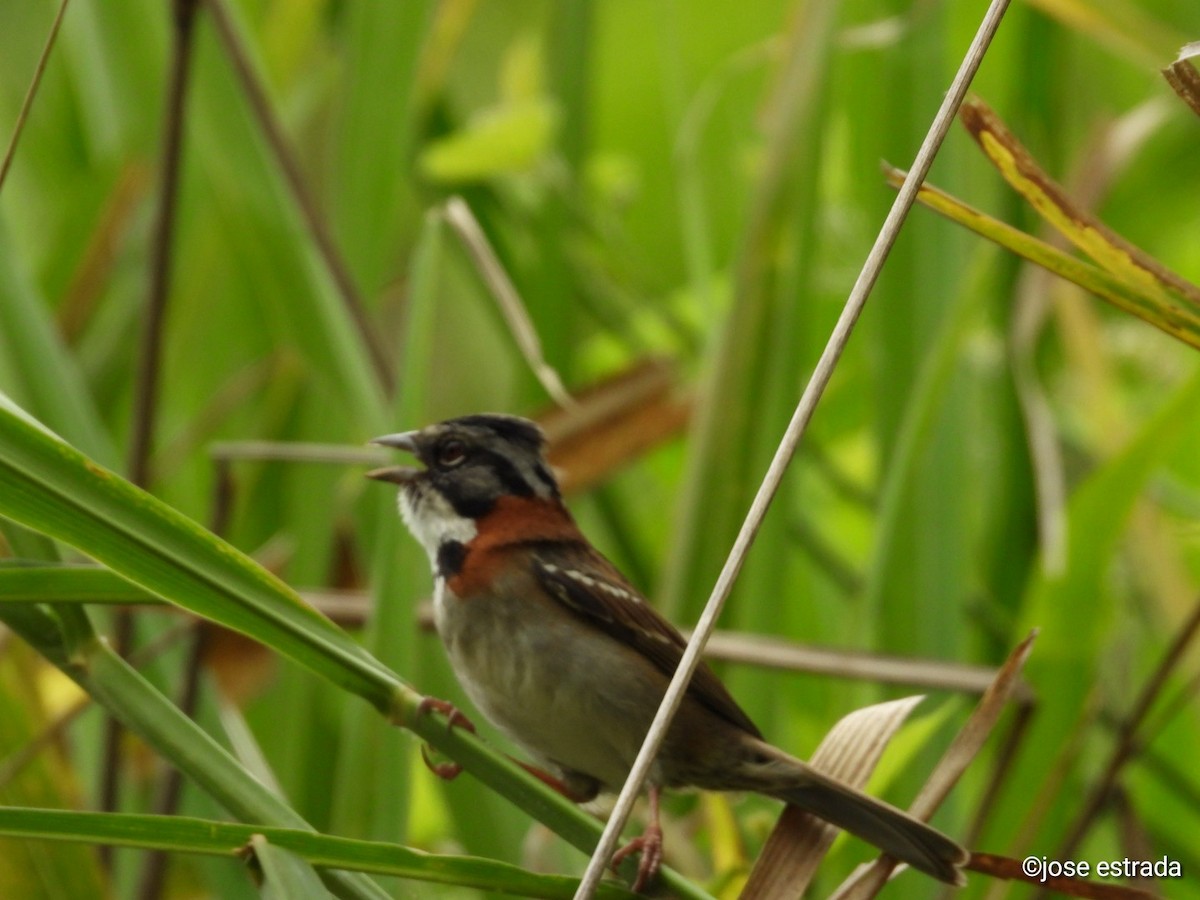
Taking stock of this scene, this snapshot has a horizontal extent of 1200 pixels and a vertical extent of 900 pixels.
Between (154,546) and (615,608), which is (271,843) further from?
(615,608)

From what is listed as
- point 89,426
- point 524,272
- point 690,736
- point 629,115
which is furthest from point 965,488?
point 629,115

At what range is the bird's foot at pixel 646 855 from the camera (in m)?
1.58

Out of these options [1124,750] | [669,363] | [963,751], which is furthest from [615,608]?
[669,363]

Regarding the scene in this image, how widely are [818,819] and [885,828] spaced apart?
3.2 inches

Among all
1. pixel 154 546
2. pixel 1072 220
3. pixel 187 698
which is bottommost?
pixel 187 698

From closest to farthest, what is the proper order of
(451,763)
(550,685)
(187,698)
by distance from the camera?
1. (451,763)
2. (550,685)
3. (187,698)

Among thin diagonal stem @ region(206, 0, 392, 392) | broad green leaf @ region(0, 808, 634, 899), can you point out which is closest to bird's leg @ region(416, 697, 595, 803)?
broad green leaf @ region(0, 808, 634, 899)

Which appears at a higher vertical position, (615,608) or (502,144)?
(502,144)

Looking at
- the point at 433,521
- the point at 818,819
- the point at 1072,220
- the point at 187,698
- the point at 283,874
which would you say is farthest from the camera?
the point at 187,698

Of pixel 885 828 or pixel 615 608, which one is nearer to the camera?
pixel 885 828

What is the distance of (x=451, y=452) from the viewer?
2.29 metres

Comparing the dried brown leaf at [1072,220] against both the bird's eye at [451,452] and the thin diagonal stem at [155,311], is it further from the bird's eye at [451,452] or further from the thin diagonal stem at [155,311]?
the thin diagonal stem at [155,311]

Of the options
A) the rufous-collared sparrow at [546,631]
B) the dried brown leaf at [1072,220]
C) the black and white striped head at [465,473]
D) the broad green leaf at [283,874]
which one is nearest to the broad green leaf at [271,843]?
the broad green leaf at [283,874]

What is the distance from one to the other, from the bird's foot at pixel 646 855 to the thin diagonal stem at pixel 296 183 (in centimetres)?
100
